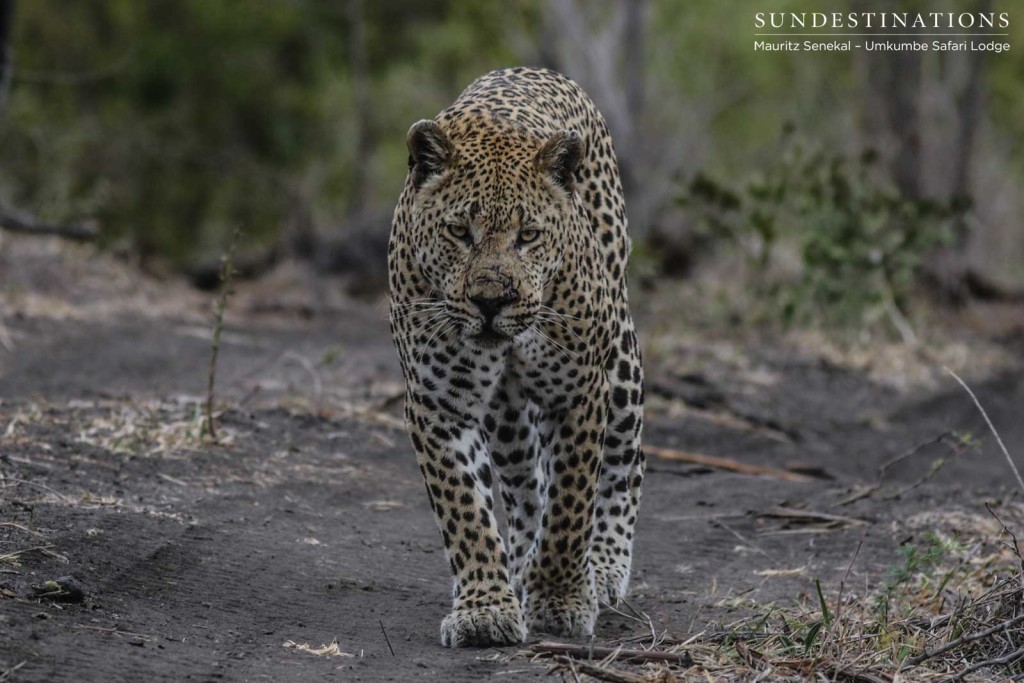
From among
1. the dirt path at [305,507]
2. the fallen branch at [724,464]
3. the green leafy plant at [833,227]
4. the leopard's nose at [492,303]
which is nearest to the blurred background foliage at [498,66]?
the green leafy plant at [833,227]

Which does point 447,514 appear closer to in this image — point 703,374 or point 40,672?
point 40,672

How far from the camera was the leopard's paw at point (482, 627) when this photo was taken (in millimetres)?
5324

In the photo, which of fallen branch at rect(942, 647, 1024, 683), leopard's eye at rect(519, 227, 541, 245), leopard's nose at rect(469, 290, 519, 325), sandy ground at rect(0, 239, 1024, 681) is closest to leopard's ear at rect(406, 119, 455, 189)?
leopard's eye at rect(519, 227, 541, 245)

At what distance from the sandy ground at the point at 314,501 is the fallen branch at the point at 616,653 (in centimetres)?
10

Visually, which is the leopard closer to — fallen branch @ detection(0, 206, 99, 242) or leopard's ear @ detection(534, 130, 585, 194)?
leopard's ear @ detection(534, 130, 585, 194)

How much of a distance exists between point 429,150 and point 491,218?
42cm

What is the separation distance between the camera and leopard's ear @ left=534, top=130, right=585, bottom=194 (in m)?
5.60

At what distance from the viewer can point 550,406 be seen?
19.1ft

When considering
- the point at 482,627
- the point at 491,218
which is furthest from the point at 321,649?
the point at 491,218

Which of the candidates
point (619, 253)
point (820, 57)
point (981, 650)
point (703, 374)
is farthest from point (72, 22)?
point (981, 650)

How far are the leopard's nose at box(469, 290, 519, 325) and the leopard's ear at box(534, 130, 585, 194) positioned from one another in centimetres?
63

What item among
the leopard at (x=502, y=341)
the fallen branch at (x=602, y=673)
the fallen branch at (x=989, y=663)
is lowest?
the fallen branch at (x=602, y=673)

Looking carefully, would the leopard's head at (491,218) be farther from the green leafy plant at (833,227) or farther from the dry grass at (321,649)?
the green leafy plant at (833,227)

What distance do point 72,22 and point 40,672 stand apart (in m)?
25.2
